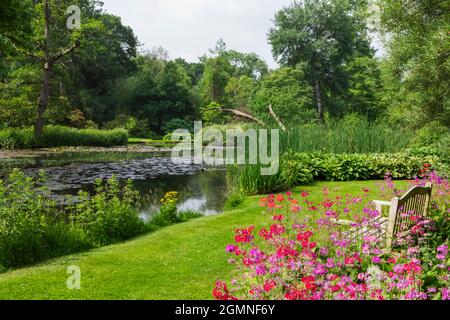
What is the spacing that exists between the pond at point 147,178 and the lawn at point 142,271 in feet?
8.20

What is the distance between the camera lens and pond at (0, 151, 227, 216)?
29.2ft

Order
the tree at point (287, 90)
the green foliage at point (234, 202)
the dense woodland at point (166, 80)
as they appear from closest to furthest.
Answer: the green foliage at point (234, 202) → the dense woodland at point (166, 80) → the tree at point (287, 90)

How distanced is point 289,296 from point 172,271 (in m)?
1.93

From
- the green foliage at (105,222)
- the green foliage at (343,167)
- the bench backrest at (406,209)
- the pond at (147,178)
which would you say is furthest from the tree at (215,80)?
the bench backrest at (406,209)

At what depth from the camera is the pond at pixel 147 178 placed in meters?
8.90

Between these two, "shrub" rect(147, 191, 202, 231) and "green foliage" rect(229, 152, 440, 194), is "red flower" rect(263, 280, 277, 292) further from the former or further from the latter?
"green foliage" rect(229, 152, 440, 194)

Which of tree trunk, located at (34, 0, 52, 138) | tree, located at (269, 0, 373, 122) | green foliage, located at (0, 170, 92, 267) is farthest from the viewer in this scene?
tree, located at (269, 0, 373, 122)

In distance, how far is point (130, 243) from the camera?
213 inches

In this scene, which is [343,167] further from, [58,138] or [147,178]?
[58,138]

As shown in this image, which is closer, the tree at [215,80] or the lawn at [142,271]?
Answer: the lawn at [142,271]

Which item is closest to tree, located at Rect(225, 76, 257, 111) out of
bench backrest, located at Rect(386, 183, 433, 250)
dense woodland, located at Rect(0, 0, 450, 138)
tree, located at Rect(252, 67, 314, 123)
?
dense woodland, located at Rect(0, 0, 450, 138)

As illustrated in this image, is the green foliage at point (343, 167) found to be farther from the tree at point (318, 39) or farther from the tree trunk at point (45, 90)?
the tree at point (318, 39)

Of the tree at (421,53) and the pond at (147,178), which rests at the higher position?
the tree at (421,53)

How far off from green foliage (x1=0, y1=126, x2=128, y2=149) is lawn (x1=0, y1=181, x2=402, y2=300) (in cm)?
1768
